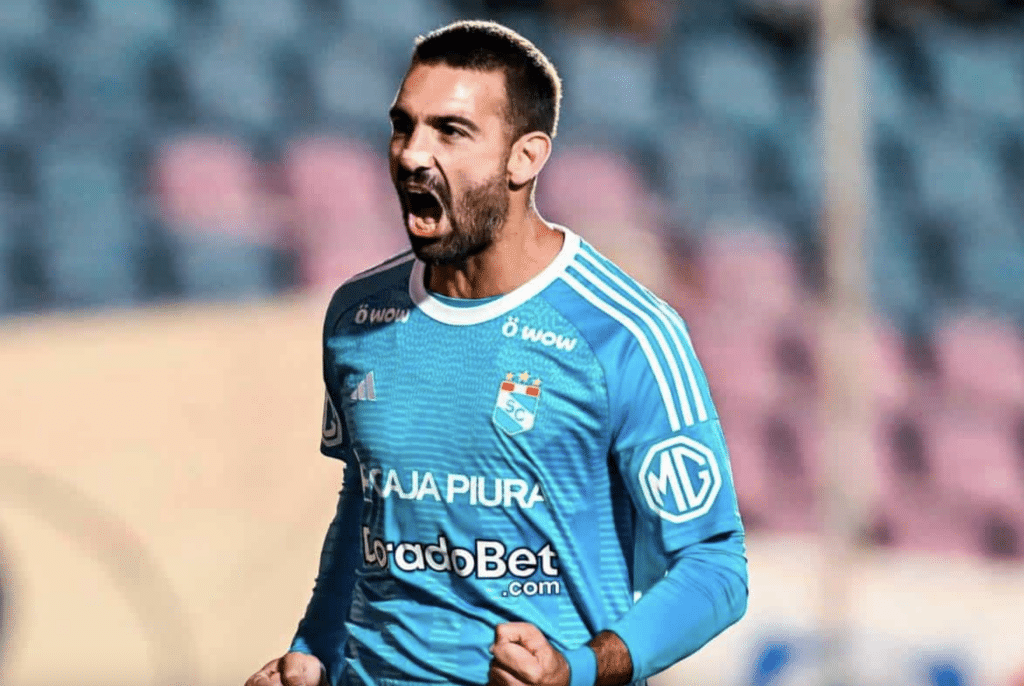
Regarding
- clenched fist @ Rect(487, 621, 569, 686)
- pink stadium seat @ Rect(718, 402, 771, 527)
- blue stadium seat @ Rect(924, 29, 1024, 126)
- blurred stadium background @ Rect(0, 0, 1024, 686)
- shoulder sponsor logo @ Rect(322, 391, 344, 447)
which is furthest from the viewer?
blue stadium seat @ Rect(924, 29, 1024, 126)

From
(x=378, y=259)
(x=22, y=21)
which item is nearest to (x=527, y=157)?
(x=378, y=259)

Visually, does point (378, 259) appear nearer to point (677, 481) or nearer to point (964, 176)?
point (964, 176)

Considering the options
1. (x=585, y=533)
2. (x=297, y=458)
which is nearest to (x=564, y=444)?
(x=585, y=533)

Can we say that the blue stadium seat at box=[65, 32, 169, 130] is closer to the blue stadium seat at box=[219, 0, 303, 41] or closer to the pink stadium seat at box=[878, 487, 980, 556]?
the blue stadium seat at box=[219, 0, 303, 41]

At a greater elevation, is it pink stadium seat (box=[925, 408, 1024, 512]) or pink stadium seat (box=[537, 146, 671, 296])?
pink stadium seat (box=[537, 146, 671, 296])

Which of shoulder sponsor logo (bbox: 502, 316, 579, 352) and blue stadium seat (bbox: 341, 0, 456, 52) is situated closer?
shoulder sponsor logo (bbox: 502, 316, 579, 352)

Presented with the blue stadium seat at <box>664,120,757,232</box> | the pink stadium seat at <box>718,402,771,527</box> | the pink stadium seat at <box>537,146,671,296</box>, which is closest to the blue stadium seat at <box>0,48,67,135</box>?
the pink stadium seat at <box>537,146,671,296</box>

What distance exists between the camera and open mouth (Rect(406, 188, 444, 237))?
2359mm

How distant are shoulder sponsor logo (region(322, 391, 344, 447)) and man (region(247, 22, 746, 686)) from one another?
16 centimetres

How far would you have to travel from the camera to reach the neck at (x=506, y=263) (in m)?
2.44

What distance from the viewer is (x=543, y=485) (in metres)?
2.33

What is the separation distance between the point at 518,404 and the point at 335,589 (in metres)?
0.50

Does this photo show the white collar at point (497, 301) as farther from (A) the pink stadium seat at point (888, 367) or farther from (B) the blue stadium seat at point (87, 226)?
(A) the pink stadium seat at point (888, 367)

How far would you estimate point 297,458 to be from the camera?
5270 mm
